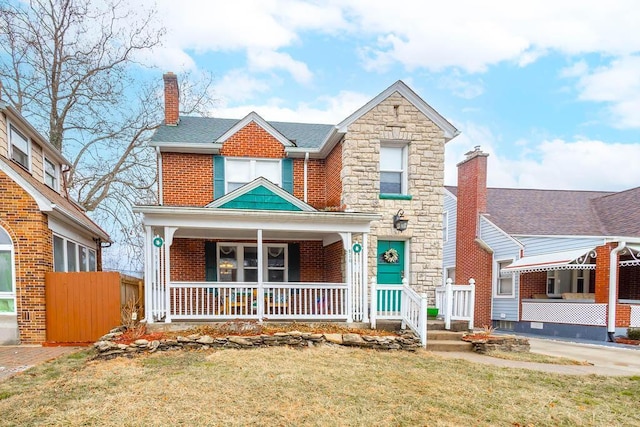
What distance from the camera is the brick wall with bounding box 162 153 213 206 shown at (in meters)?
10.9

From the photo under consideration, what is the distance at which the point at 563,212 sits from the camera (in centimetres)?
1494

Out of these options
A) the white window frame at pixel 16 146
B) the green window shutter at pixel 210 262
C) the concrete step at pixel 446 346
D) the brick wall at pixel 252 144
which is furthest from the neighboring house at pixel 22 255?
the concrete step at pixel 446 346

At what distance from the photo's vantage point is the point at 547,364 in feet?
23.4

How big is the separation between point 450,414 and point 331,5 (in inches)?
420

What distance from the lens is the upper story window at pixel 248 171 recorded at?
1118 cm

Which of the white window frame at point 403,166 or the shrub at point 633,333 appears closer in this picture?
the shrub at point 633,333

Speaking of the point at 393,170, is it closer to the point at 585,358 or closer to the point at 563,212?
the point at 585,358

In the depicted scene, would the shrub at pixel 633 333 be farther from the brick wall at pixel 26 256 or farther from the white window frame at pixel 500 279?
the brick wall at pixel 26 256

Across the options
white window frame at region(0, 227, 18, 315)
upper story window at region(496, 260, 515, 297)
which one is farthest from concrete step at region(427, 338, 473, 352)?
white window frame at region(0, 227, 18, 315)

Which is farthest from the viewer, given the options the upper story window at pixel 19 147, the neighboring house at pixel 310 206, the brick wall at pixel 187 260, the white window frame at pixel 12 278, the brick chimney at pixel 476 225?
the brick chimney at pixel 476 225

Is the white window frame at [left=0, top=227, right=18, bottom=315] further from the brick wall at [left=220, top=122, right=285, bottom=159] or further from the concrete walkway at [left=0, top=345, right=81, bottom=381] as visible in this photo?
the brick wall at [left=220, top=122, right=285, bottom=159]

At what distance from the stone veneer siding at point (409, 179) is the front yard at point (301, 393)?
380 centimetres

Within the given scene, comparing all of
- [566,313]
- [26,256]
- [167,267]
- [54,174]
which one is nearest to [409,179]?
[167,267]

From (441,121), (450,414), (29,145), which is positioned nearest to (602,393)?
(450,414)
